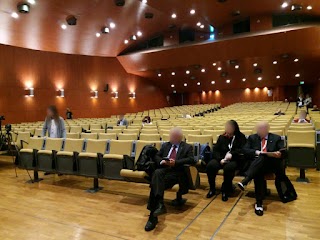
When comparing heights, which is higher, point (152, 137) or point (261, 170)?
point (152, 137)

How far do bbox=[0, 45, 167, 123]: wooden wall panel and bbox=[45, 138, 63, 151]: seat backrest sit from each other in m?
8.54

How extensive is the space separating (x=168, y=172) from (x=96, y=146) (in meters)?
1.60

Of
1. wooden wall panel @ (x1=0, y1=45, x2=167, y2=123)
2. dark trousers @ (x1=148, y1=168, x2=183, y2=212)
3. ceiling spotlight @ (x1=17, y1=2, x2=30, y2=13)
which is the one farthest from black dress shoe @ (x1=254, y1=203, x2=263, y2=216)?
wooden wall panel @ (x1=0, y1=45, x2=167, y2=123)

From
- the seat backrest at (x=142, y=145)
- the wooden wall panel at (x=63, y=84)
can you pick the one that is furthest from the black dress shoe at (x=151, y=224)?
the wooden wall panel at (x=63, y=84)

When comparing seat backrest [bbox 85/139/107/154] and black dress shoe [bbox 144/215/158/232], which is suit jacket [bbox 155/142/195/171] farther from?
seat backrest [bbox 85/139/107/154]

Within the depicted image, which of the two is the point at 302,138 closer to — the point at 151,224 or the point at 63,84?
the point at 151,224

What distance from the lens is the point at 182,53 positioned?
15.1m

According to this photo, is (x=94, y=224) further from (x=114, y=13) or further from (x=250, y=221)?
(x=114, y=13)

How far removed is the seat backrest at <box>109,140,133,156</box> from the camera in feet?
13.1

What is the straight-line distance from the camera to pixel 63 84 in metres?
14.4

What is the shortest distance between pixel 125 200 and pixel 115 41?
40.0ft

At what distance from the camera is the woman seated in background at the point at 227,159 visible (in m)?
3.39

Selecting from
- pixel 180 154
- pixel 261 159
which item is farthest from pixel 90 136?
pixel 261 159

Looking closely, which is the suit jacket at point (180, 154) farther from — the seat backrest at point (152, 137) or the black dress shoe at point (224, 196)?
the seat backrest at point (152, 137)
